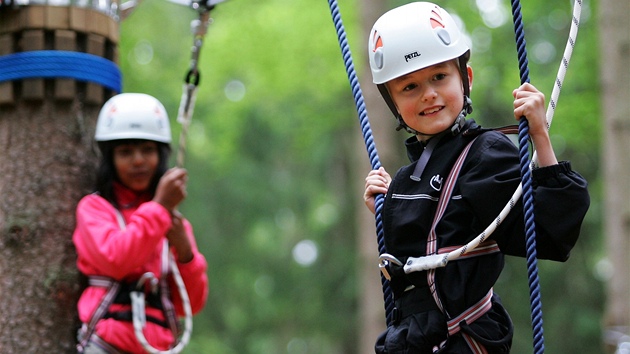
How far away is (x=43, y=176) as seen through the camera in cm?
419

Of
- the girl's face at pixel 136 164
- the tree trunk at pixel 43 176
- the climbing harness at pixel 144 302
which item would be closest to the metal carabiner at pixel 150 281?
the climbing harness at pixel 144 302

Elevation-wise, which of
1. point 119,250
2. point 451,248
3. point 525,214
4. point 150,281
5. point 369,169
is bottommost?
point 150,281

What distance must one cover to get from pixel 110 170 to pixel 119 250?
537 millimetres

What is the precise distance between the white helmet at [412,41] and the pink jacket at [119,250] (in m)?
1.52

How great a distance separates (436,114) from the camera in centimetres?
267

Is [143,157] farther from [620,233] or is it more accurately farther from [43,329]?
[620,233]

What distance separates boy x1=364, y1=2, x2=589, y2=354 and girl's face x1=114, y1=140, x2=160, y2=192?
1.75 metres

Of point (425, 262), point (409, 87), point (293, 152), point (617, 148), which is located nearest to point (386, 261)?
point (425, 262)

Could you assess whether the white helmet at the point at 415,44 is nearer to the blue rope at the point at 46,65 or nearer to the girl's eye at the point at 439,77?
the girl's eye at the point at 439,77

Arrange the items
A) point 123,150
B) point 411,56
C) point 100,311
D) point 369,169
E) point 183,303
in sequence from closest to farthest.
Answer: point 411,56, point 100,311, point 183,303, point 123,150, point 369,169

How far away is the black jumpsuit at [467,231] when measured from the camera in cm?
241

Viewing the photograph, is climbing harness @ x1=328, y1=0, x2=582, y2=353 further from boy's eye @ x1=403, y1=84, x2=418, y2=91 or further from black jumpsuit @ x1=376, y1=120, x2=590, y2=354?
boy's eye @ x1=403, y1=84, x2=418, y2=91

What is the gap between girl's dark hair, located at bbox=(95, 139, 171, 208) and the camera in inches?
164

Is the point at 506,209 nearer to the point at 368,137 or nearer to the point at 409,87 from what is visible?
the point at 409,87
